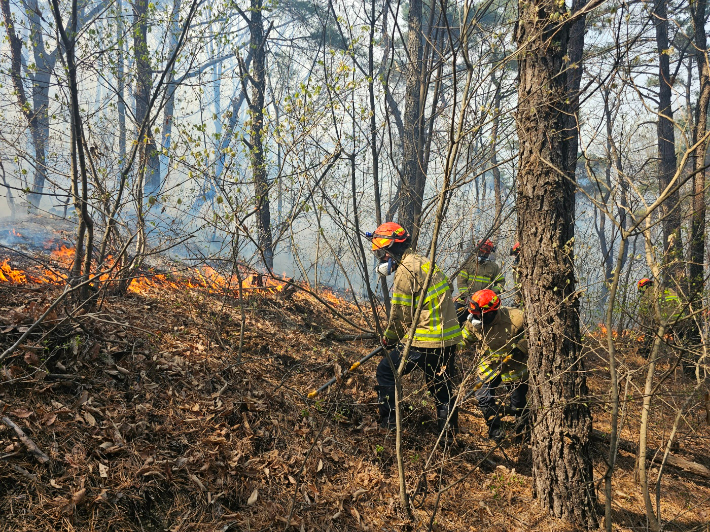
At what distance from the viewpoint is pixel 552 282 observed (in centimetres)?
386

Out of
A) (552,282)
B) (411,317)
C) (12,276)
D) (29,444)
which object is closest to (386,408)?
(411,317)

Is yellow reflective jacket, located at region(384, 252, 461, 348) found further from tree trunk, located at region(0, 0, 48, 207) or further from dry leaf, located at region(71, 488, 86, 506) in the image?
tree trunk, located at region(0, 0, 48, 207)

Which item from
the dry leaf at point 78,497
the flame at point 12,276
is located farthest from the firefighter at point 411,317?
the flame at point 12,276

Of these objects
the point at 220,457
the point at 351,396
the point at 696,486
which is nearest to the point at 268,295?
the point at 351,396

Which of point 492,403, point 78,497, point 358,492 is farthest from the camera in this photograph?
point 492,403

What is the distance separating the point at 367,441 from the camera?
453 centimetres

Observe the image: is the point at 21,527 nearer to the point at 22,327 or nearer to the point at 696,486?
the point at 22,327

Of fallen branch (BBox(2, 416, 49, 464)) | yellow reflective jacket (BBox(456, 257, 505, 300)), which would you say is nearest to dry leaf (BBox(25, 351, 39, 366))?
fallen branch (BBox(2, 416, 49, 464))

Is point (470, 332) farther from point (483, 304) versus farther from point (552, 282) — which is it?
point (552, 282)

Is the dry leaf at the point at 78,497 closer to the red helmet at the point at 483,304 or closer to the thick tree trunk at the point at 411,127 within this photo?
the red helmet at the point at 483,304

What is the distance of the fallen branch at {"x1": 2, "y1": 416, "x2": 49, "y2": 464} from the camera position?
3.00 metres

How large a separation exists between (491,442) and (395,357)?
1.51m

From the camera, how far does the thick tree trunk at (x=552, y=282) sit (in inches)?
150

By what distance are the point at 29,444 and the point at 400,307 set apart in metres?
3.06
